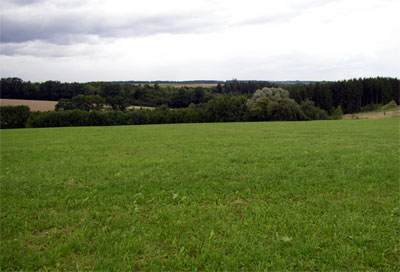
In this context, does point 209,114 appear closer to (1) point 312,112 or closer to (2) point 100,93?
(1) point 312,112

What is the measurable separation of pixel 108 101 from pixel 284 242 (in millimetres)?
102889

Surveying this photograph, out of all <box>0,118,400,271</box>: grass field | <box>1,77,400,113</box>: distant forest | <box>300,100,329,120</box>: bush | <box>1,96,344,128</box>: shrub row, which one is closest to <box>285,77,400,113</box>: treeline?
<box>1,77,400,113</box>: distant forest

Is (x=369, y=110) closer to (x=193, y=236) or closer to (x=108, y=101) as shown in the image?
(x=108, y=101)

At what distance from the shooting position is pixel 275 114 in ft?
231

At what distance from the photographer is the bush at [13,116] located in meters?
69.9

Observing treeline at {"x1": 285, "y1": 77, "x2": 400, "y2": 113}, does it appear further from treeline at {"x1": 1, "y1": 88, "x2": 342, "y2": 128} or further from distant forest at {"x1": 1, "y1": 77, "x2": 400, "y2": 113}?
treeline at {"x1": 1, "y1": 88, "x2": 342, "y2": 128}

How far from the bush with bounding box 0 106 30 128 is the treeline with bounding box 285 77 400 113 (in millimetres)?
101521

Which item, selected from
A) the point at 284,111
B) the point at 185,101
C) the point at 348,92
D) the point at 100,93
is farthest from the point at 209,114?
the point at 348,92

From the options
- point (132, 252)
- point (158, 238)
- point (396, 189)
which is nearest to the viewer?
point (132, 252)

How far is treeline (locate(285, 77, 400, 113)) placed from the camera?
12006cm

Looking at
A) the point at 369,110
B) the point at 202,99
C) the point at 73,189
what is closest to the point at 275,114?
the point at 202,99

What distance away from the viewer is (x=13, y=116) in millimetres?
70688

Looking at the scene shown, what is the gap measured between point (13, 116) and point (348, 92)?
425 ft

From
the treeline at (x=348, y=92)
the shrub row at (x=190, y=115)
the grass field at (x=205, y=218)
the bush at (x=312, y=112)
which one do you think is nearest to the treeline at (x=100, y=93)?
the shrub row at (x=190, y=115)
